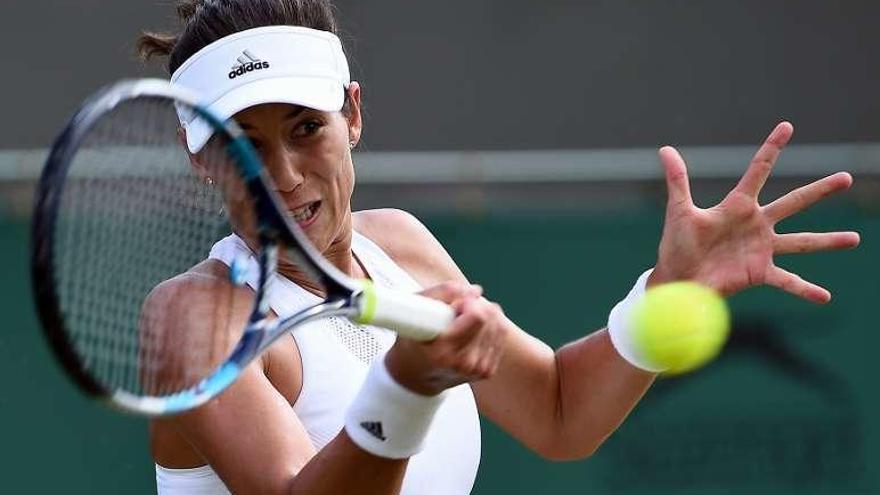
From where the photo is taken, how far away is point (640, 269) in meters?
4.53

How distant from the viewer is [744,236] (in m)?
2.53

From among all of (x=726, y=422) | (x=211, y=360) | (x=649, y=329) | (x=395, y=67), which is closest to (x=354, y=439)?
(x=211, y=360)

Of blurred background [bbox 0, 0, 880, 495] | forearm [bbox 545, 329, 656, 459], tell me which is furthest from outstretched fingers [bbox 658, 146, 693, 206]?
blurred background [bbox 0, 0, 880, 495]

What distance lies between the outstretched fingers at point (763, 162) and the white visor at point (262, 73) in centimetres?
61

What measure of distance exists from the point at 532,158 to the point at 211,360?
277cm

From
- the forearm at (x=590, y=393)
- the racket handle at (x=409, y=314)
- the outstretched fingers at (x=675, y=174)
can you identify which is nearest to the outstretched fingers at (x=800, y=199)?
the outstretched fingers at (x=675, y=174)

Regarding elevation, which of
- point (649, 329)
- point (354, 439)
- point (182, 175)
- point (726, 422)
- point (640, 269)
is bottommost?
point (726, 422)

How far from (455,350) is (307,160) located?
551mm

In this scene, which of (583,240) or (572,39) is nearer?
(583,240)

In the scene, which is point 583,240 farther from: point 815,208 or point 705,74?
point 705,74

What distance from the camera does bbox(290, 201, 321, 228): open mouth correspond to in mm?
2420

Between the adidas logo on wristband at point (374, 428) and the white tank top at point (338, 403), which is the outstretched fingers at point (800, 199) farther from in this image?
the adidas logo on wristband at point (374, 428)

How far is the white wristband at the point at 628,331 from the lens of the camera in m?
2.63

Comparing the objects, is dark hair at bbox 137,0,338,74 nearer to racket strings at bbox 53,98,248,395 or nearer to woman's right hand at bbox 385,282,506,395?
racket strings at bbox 53,98,248,395
